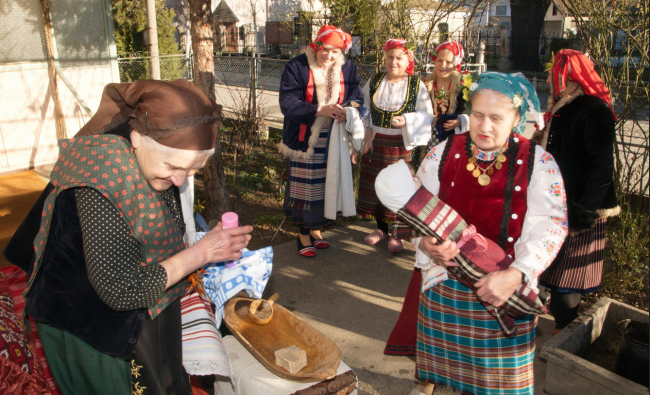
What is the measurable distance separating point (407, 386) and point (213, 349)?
1.33 metres

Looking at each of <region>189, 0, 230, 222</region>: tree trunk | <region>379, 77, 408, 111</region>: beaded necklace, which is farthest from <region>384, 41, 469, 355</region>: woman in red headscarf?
<region>189, 0, 230, 222</region>: tree trunk

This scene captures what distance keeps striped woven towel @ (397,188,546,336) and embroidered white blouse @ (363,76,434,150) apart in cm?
223

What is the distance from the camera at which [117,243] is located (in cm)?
165

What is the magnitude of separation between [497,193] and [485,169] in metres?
0.11

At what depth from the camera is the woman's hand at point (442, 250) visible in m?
1.91

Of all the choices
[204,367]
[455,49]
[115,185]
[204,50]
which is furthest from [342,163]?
[115,185]

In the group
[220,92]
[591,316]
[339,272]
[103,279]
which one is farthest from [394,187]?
[220,92]

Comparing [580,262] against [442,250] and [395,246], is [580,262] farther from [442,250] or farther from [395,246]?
[395,246]

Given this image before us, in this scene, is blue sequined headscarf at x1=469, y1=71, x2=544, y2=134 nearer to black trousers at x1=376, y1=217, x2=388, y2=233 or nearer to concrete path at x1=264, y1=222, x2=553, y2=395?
concrete path at x1=264, y1=222, x2=553, y2=395

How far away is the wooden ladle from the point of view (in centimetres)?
245

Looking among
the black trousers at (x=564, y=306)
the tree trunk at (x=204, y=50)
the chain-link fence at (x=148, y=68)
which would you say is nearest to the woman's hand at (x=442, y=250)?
the black trousers at (x=564, y=306)

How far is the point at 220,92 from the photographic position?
12.6 metres

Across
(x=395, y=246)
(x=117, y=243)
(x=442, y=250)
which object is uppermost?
(x=117, y=243)

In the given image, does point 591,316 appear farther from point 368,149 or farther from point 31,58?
point 31,58
